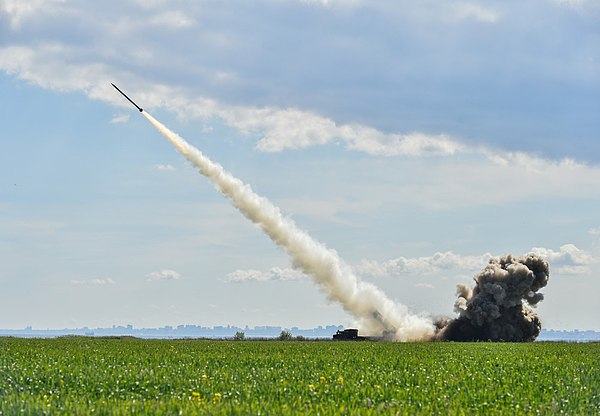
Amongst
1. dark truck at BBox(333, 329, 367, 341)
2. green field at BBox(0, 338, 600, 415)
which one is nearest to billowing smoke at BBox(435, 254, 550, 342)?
dark truck at BBox(333, 329, 367, 341)

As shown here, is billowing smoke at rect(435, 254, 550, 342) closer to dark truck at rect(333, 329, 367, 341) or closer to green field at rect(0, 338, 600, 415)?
dark truck at rect(333, 329, 367, 341)

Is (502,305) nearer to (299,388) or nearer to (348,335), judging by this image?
(348,335)

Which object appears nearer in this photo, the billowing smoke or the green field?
the green field

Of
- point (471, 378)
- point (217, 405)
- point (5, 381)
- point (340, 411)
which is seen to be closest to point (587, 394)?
point (471, 378)

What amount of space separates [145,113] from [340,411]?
52606 millimetres

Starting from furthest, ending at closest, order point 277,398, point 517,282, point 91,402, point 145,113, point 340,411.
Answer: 1. point 517,282
2. point 145,113
3. point 277,398
4. point 91,402
5. point 340,411

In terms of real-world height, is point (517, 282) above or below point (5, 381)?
above

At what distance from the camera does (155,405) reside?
2116cm

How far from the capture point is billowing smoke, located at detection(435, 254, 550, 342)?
94.2m

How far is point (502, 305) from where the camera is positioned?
95750 mm

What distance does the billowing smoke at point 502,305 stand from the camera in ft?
309

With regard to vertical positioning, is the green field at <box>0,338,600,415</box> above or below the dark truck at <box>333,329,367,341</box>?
below

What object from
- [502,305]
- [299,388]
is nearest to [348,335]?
[502,305]

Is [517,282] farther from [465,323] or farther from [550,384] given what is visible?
[550,384]
